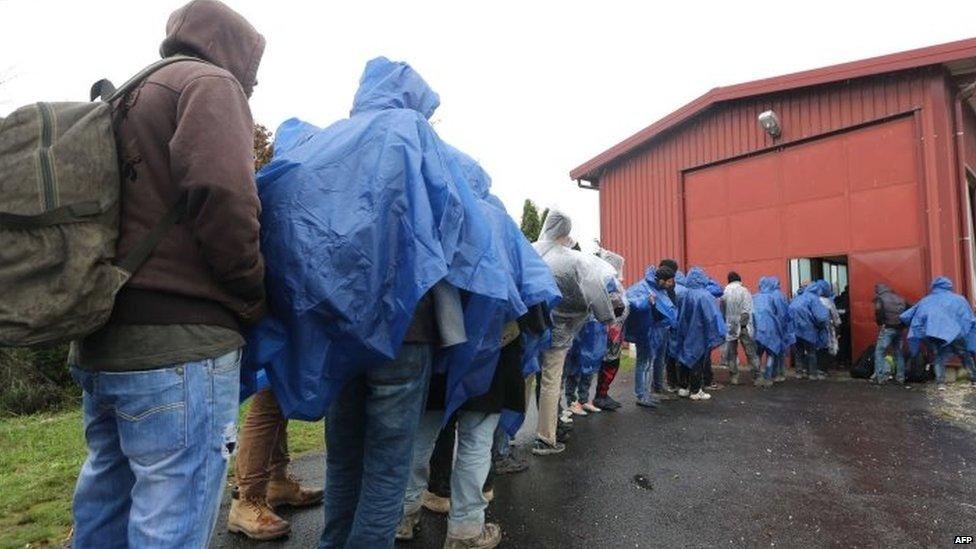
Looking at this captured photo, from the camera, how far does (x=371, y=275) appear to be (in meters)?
1.87

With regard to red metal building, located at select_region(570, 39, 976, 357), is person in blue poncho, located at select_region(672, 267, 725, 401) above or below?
below

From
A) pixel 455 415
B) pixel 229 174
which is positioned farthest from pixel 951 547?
pixel 229 174

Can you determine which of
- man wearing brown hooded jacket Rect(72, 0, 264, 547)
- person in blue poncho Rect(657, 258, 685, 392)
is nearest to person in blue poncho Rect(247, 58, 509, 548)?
man wearing brown hooded jacket Rect(72, 0, 264, 547)

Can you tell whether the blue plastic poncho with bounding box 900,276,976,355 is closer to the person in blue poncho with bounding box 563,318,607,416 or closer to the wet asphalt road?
the wet asphalt road

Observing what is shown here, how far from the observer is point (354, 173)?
192 cm

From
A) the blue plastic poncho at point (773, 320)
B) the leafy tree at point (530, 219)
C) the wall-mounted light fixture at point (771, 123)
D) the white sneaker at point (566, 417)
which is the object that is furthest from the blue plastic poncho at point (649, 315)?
the leafy tree at point (530, 219)

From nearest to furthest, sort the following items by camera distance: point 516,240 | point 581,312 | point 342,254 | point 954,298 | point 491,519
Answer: point 342,254 < point 516,240 < point 491,519 < point 581,312 < point 954,298

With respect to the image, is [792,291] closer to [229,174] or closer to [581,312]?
[581,312]

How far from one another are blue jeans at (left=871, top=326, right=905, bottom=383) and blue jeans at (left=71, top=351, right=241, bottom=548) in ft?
34.7

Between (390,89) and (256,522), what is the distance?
2311 millimetres

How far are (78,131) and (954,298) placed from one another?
10.8 metres

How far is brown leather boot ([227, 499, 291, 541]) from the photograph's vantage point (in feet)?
9.96

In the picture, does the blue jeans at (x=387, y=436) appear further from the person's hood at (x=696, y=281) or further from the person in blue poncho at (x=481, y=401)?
the person's hood at (x=696, y=281)

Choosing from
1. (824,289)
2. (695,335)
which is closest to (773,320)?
(824,289)
